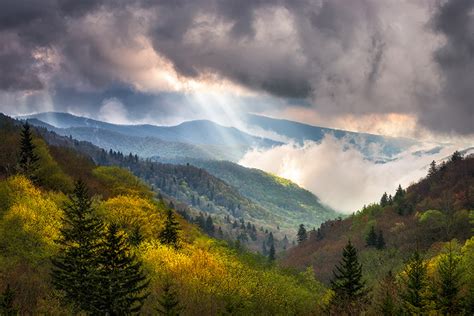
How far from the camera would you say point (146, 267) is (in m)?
82.6

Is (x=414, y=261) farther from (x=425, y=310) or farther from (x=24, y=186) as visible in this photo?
(x=24, y=186)

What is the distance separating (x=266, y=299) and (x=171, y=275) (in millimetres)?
17514

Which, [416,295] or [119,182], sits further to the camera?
[119,182]

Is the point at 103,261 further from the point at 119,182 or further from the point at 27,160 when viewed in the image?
the point at 119,182

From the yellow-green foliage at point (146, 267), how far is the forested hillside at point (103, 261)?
18cm

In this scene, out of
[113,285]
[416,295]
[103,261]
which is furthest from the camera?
[416,295]

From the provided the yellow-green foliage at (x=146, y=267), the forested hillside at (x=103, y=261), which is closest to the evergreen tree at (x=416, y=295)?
the forested hillside at (x=103, y=261)

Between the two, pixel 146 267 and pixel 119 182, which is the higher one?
pixel 119 182

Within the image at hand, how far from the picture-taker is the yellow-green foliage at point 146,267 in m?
68.2

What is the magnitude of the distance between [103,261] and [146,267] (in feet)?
73.8

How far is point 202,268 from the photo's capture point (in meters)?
88.9

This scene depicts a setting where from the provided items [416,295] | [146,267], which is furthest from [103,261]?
[416,295]

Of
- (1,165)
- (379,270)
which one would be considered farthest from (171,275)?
(379,270)

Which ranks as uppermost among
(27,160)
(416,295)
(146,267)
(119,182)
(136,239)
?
(27,160)
